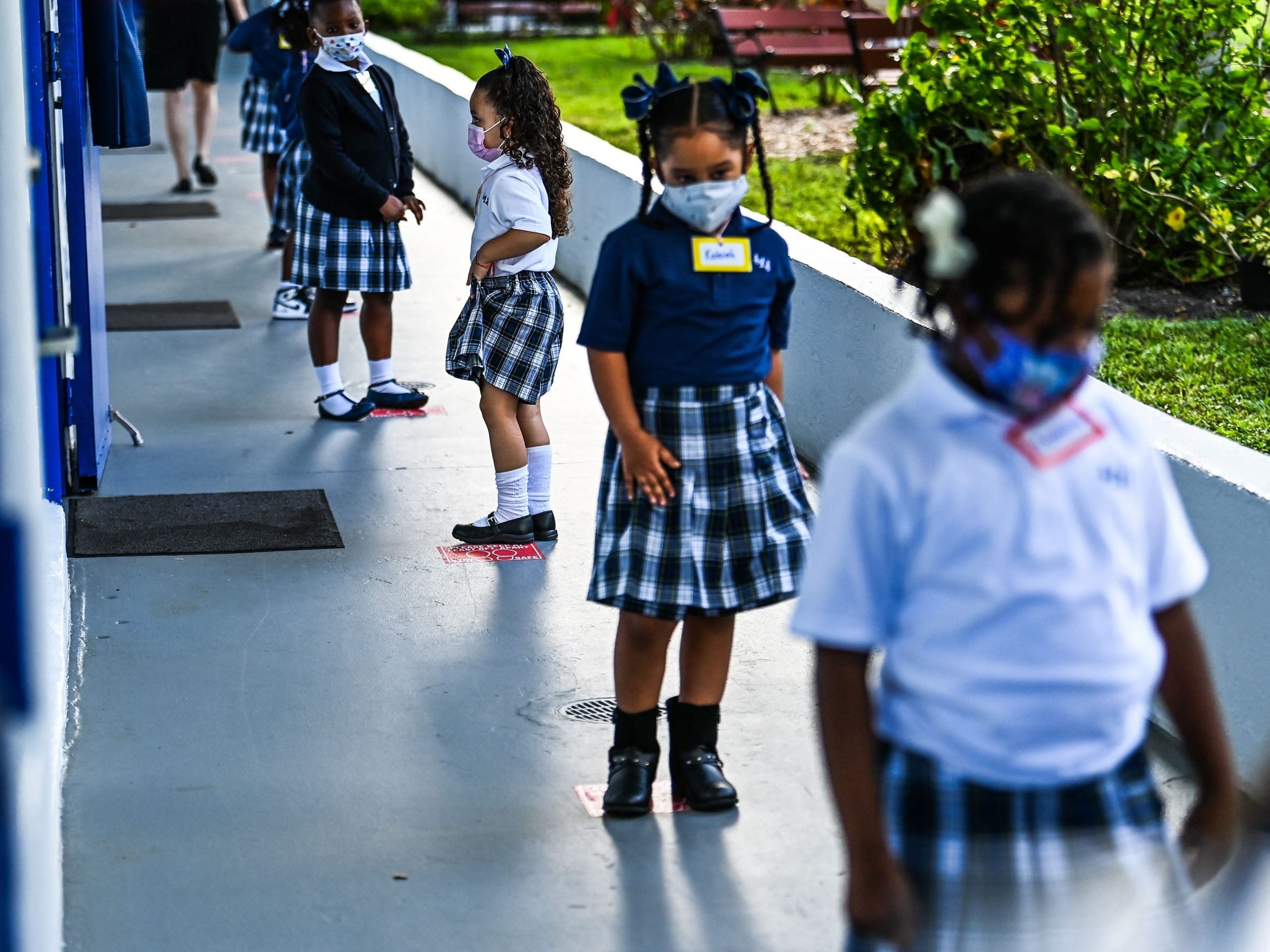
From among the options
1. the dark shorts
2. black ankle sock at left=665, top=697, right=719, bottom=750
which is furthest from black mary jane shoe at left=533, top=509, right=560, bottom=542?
the dark shorts

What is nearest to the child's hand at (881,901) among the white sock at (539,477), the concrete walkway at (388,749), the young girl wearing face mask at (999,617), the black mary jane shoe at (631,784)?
the young girl wearing face mask at (999,617)

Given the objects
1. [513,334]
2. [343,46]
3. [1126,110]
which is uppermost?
[343,46]

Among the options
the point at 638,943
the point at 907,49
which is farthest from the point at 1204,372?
the point at 638,943

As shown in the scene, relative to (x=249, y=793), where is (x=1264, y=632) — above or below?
above

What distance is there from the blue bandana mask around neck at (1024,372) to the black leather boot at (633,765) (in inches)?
70.5

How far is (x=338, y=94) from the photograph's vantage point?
6141 mm

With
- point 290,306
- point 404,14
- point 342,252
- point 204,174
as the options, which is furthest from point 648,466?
point 404,14

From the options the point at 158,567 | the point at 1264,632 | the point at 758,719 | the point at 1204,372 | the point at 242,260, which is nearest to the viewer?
the point at 1264,632

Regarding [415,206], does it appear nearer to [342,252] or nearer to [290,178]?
[342,252]

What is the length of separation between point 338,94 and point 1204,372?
128 inches

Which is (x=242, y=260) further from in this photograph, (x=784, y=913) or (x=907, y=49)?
(x=784, y=913)

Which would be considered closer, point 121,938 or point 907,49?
point 121,938

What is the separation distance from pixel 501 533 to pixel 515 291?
2.54ft

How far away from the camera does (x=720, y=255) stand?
3.29 metres
